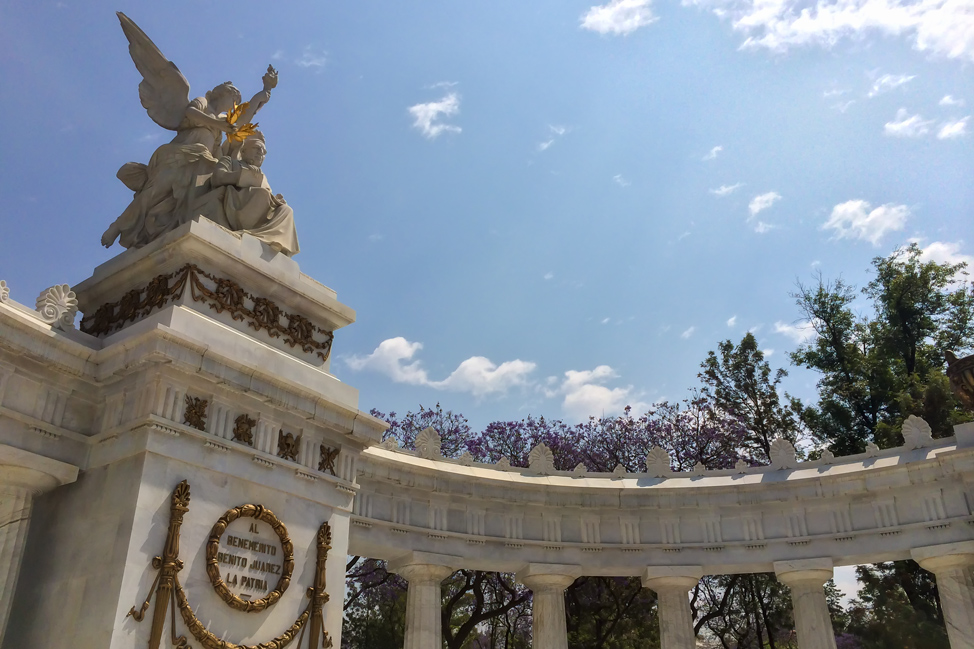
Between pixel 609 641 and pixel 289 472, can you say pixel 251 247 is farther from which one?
pixel 609 641

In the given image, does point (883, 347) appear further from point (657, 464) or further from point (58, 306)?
point (58, 306)

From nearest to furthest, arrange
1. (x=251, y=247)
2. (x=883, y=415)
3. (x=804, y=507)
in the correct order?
1. (x=251, y=247)
2. (x=804, y=507)
3. (x=883, y=415)

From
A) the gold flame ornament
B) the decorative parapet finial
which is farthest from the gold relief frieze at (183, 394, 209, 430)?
the decorative parapet finial

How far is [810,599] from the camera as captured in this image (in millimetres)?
30344

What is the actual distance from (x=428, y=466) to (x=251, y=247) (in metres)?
13.0

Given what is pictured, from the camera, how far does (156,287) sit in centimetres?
1825

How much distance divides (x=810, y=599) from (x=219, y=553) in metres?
23.3

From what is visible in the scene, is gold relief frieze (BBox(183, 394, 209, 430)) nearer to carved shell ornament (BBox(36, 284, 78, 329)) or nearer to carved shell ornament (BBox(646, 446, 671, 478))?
carved shell ornament (BBox(36, 284, 78, 329))

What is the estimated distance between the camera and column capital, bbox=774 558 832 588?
30109 millimetres

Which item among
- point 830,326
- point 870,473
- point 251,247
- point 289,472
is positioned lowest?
point 289,472

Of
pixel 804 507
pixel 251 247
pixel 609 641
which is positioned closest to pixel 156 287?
pixel 251 247

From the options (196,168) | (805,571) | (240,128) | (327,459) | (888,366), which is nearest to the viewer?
(327,459)

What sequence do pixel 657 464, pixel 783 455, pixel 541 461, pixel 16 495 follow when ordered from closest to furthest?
pixel 16 495, pixel 783 455, pixel 541 461, pixel 657 464

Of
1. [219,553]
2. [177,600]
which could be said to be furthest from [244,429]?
[177,600]
